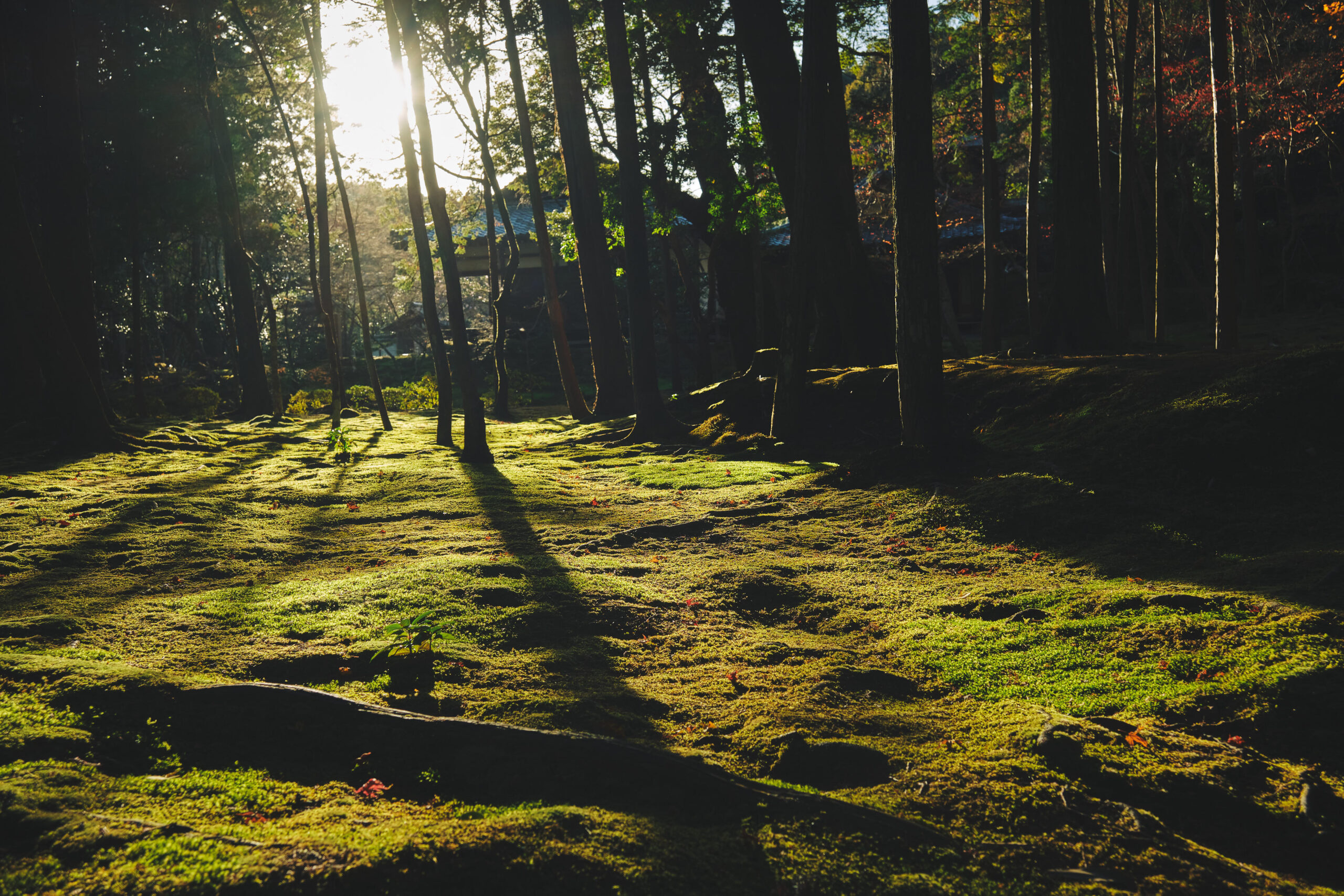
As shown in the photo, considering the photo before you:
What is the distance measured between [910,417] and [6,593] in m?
8.14

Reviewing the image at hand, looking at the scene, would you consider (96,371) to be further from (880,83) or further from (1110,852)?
(880,83)

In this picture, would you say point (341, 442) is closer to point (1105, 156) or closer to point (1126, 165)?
point (1126, 165)

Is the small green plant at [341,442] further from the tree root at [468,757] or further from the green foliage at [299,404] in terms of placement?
the green foliage at [299,404]

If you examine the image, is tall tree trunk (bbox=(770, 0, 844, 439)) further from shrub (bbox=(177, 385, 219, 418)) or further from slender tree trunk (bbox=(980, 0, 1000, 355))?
shrub (bbox=(177, 385, 219, 418))

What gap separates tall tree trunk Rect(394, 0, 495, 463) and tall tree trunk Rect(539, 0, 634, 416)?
336 cm

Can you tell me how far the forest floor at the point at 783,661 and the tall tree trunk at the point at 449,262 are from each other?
11.3ft

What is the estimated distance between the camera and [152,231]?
23.7 metres

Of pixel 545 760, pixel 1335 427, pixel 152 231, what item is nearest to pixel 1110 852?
pixel 545 760

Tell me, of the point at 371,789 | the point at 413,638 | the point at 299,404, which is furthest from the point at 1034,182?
the point at 299,404

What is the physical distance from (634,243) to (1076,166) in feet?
23.9

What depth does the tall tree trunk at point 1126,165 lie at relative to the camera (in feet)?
45.6

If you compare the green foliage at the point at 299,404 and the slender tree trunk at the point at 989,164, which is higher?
the slender tree trunk at the point at 989,164

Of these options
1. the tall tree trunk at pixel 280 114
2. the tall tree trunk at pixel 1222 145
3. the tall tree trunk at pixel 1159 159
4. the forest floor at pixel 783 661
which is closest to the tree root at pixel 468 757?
the forest floor at pixel 783 661

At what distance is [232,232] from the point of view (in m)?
21.5
